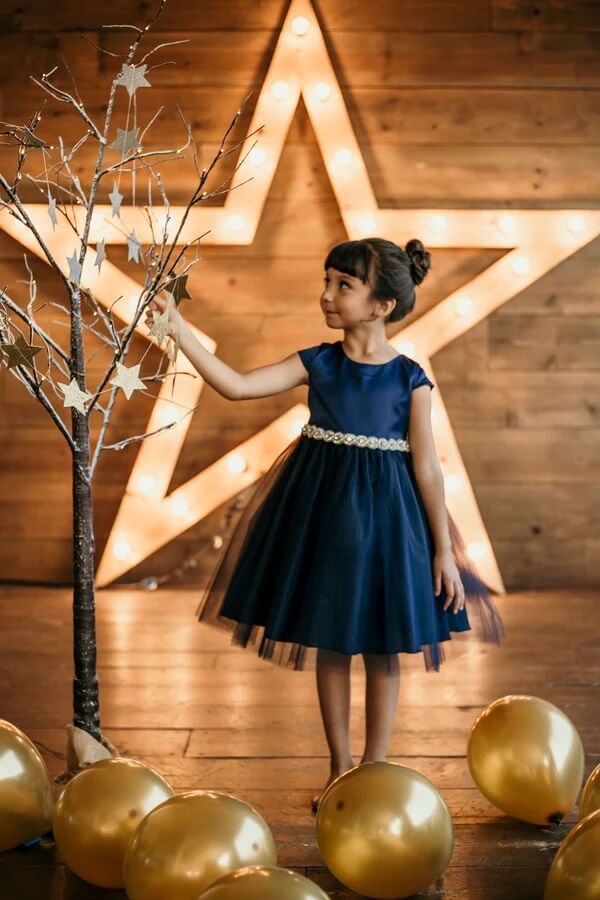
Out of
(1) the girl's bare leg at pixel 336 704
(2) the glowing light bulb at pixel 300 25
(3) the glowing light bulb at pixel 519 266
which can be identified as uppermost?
(2) the glowing light bulb at pixel 300 25

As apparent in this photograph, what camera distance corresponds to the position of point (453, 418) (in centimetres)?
385

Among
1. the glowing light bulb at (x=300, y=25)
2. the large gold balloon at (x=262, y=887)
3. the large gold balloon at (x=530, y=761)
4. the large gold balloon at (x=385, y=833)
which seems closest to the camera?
the large gold balloon at (x=262, y=887)

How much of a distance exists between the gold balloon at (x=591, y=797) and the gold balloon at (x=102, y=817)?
0.72 m

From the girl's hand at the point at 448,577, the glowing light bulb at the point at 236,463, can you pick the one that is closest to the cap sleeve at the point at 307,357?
the girl's hand at the point at 448,577

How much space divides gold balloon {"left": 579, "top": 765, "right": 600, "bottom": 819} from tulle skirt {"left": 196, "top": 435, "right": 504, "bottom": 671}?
1.34 ft

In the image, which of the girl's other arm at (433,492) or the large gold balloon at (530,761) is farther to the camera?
the girl's other arm at (433,492)

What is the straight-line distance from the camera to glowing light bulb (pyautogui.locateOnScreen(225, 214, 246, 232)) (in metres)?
3.70

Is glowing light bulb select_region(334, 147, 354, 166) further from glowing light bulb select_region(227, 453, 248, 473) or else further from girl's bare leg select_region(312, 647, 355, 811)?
girl's bare leg select_region(312, 647, 355, 811)

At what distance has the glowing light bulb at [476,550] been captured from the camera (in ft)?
12.2

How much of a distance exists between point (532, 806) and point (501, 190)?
8.04 feet

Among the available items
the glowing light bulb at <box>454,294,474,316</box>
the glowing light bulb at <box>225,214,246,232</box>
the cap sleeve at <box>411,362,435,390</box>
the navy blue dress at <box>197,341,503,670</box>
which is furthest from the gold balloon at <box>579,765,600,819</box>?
the glowing light bulb at <box>225,214,246,232</box>

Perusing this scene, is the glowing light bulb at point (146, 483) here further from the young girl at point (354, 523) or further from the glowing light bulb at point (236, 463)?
the young girl at point (354, 523)

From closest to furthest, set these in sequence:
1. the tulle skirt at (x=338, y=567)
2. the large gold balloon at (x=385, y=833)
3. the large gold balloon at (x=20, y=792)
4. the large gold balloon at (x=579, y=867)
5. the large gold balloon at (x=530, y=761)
→ the large gold balloon at (x=579, y=867) → the large gold balloon at (x=385, y=833) → the large gold balloon at (x=20, y=792) → the large gold balloon at (x=530, y=761) → the tulle skirt at (x=338, y=567)

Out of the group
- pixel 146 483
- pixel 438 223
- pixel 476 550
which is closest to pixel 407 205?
pixel 438 223
